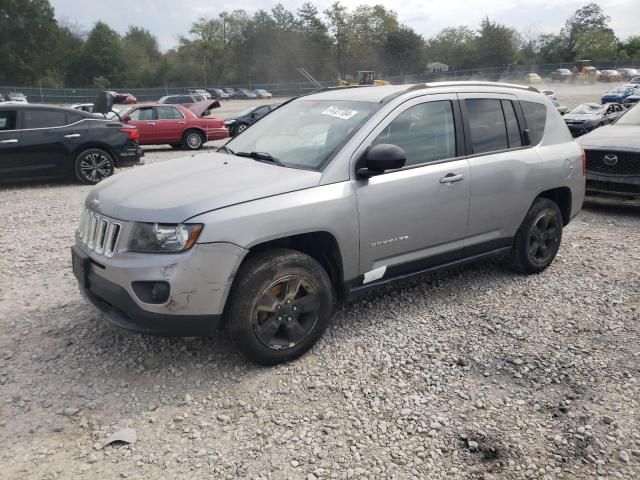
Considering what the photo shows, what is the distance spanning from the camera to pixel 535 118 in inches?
196

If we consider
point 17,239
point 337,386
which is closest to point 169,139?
point 17,239

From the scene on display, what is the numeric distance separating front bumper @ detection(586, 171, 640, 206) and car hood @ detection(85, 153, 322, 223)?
219 inches

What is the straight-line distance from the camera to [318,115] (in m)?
4.16

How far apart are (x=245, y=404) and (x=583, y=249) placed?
464cm

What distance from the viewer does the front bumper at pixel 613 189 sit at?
283 inches

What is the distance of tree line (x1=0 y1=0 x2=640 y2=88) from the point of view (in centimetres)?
7838

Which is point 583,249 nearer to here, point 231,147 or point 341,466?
point 231,147

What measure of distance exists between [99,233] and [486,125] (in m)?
3.19

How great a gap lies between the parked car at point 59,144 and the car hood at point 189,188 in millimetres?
6668

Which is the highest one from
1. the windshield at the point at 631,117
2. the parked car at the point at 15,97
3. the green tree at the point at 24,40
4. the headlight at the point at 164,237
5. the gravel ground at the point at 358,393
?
the green tree at the point at 24,40

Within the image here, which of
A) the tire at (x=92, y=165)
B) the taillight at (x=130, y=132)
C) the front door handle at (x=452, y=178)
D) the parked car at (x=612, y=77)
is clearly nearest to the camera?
the front door handle at (x=452, y=178)

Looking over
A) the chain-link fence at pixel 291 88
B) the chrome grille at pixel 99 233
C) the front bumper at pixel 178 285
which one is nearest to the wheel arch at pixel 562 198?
the front bumper at pixel 178 285

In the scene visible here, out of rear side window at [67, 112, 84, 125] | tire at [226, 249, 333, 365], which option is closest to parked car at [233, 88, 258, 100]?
rear side window at [67, 112, 84, 125]

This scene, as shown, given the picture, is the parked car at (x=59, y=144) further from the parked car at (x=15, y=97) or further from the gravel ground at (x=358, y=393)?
the parked car at (x=15, y=97)
